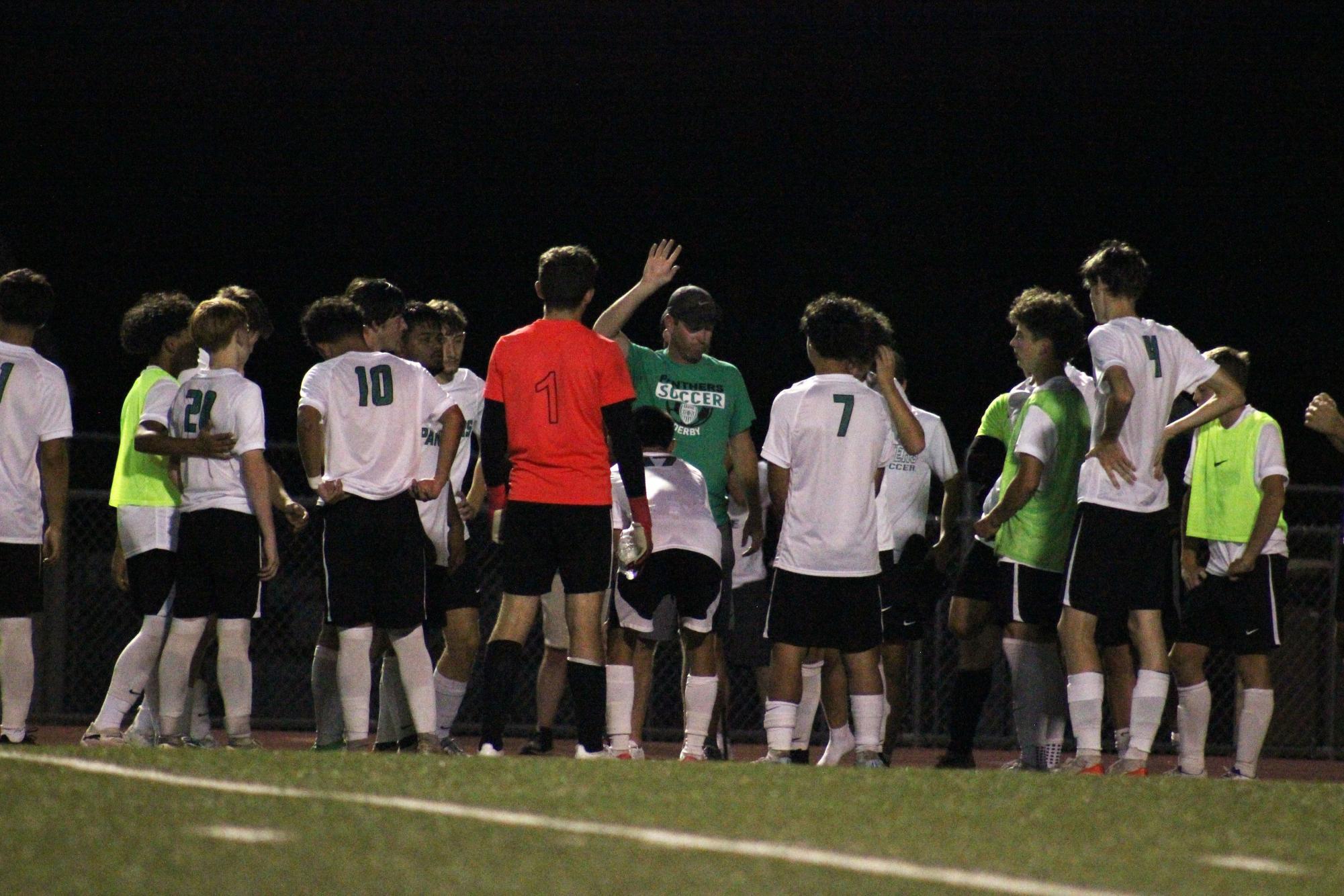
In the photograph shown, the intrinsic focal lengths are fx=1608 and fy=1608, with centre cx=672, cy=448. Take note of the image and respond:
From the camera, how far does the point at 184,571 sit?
636cm

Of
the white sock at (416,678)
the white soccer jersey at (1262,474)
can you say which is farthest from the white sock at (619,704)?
the white soccer jersey at (1262,474)

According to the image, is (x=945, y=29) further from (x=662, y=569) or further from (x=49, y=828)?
(x=49, y=828)

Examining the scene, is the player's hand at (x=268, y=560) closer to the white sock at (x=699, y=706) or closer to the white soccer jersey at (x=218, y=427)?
the white soccer jersey at (x=218, y=427)

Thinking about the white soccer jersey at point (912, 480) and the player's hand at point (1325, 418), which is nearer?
the player's hand at point (1325, 418)

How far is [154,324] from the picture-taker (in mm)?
6914

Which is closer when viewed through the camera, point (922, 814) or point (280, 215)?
point (922, 814)

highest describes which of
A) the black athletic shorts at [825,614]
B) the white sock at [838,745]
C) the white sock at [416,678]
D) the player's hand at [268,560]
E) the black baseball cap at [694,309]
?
the black baseball cap at [694,309]

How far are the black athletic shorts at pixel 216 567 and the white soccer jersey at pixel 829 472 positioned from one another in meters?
A: 2.11

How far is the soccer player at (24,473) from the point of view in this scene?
640 centimetres

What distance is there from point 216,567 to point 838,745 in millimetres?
2758

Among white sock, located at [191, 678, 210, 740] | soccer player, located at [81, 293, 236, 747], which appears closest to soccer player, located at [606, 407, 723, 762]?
soccer player, located at [81, 293, 236, 747]

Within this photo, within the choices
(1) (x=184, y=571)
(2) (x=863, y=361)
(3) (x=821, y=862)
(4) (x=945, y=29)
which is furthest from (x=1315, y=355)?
(3) (x=821, y=862)

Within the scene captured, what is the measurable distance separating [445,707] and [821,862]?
4.04m

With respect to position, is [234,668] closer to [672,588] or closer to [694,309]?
[672,588]
